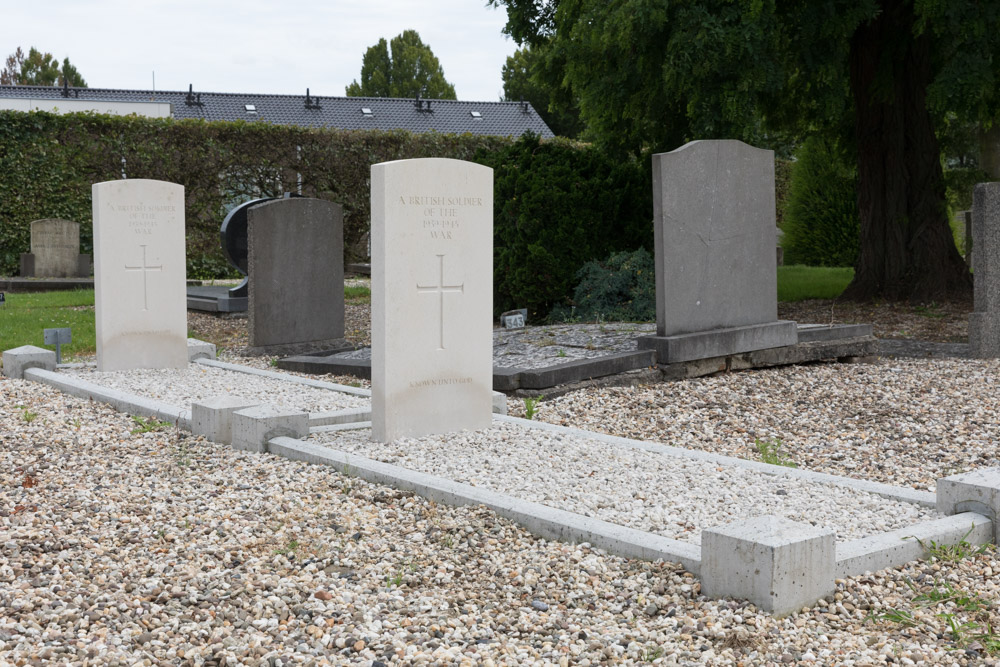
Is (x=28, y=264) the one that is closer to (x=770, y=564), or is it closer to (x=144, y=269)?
(x=144, y=269)

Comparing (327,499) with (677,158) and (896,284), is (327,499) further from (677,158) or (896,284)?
(896,284)

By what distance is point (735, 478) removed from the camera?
14.5 feet

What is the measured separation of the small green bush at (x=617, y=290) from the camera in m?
10.3

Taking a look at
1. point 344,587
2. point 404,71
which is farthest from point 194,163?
point 404,71

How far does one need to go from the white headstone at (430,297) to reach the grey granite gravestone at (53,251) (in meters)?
13.8

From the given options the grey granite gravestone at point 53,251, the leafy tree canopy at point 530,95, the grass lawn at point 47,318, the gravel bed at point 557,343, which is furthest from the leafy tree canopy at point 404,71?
the gravel bed at point 557,343

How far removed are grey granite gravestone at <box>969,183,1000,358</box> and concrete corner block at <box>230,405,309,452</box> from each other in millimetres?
6213

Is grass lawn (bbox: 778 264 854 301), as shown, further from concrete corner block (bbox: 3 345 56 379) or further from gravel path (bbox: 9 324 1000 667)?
concrete corner block (bbox: 3 345 56 379)

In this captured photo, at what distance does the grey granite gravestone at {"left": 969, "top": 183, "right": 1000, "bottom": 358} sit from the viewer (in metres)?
8.54

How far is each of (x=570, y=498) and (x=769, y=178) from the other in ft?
16.4

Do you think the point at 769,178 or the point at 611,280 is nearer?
the point at 769,178

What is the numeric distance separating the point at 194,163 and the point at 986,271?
46.0 feet

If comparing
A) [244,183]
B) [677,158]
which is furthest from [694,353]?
[244,183]

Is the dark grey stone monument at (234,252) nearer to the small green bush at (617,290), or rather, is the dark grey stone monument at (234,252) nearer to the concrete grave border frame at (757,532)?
the small green bush at (617,290)
